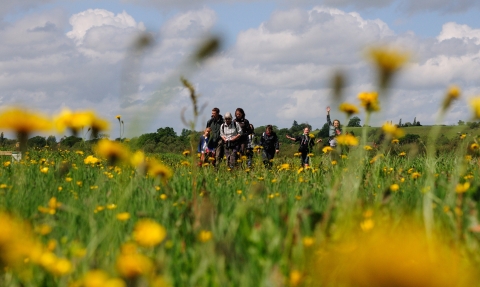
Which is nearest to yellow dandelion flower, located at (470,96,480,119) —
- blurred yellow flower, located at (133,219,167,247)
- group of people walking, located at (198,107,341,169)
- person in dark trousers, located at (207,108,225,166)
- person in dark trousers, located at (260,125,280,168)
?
blurred yellow flower, located at (133,219,167,247)

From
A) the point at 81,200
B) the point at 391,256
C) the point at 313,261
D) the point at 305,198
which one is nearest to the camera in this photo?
the point at 391,256

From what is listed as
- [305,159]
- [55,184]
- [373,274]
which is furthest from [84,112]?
[305,159]

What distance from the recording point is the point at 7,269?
2213mm

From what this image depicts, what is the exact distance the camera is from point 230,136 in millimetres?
12273

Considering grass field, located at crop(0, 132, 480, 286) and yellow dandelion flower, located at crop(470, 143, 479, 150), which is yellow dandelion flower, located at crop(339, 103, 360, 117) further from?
yellow dandelion flower, located at crop(470, 143, 479, 150)

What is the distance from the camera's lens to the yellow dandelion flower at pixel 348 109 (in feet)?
8.38

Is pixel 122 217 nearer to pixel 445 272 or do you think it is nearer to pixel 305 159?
pixel 445 272

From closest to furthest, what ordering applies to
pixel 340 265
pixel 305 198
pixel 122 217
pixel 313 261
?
pixel 340 265, pixel 313 261, pixel 122 217, pixel 305 198

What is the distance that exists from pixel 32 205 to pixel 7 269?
3.98 feet

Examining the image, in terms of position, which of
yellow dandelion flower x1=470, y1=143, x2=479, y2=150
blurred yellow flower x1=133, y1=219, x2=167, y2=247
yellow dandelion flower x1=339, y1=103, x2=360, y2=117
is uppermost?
yellow dandelion flower x1=339, y1=103, x2=360, y2=117

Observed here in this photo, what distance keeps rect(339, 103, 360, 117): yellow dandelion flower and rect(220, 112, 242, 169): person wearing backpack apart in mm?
9386

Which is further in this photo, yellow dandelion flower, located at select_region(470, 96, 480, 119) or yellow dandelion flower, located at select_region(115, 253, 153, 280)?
yellow dandelion flower, located at select_region(470, 96, 480, 119)

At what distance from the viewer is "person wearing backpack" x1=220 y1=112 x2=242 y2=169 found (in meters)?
12.1

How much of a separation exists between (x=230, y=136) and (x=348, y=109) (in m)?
9.73
